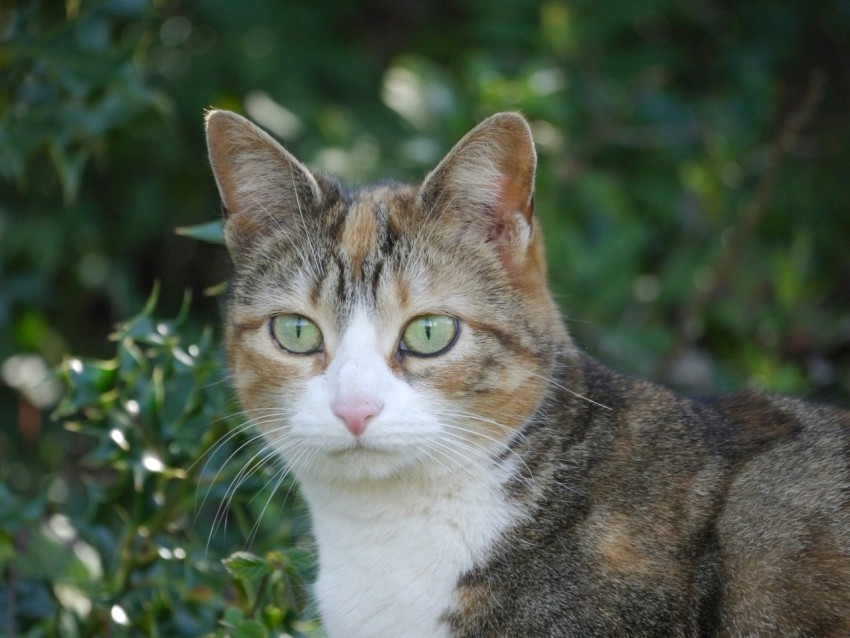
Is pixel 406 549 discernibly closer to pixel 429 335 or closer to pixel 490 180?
pixel 429 335

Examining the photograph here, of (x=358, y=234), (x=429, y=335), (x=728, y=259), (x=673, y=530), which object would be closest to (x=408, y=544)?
(x=429, y=335)

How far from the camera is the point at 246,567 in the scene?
2578 millimetres

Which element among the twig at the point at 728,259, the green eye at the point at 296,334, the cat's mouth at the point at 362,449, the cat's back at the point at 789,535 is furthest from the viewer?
the twig at the point at 728,259

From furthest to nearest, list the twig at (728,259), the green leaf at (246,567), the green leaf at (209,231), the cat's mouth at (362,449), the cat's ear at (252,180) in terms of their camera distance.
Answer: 1. the twig at (728,259)
2. the green leaf at (209,231)
3. the cat's ear at (252,180)
4. the green leaf at (246,567)
5. the cat's mouth at (362,449)

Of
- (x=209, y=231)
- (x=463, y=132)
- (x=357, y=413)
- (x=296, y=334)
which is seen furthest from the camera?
(x=463, y=132)

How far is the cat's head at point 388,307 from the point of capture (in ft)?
8.29

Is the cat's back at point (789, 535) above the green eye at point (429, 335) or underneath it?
underneath

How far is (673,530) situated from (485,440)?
490 mm

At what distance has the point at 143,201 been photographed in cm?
537

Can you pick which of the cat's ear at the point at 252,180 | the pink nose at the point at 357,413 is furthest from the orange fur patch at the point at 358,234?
the pink nose at the point at 357,413

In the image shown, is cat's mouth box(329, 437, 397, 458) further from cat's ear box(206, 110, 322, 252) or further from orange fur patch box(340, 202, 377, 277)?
cat's ear box(206, 110, 322, 252)

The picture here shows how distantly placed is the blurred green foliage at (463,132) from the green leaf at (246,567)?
80 centimetres

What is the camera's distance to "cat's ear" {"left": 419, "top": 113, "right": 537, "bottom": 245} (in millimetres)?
2617

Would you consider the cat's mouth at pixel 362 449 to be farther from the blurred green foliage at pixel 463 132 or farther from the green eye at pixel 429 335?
the blurred green foliage at pixel 463 132
